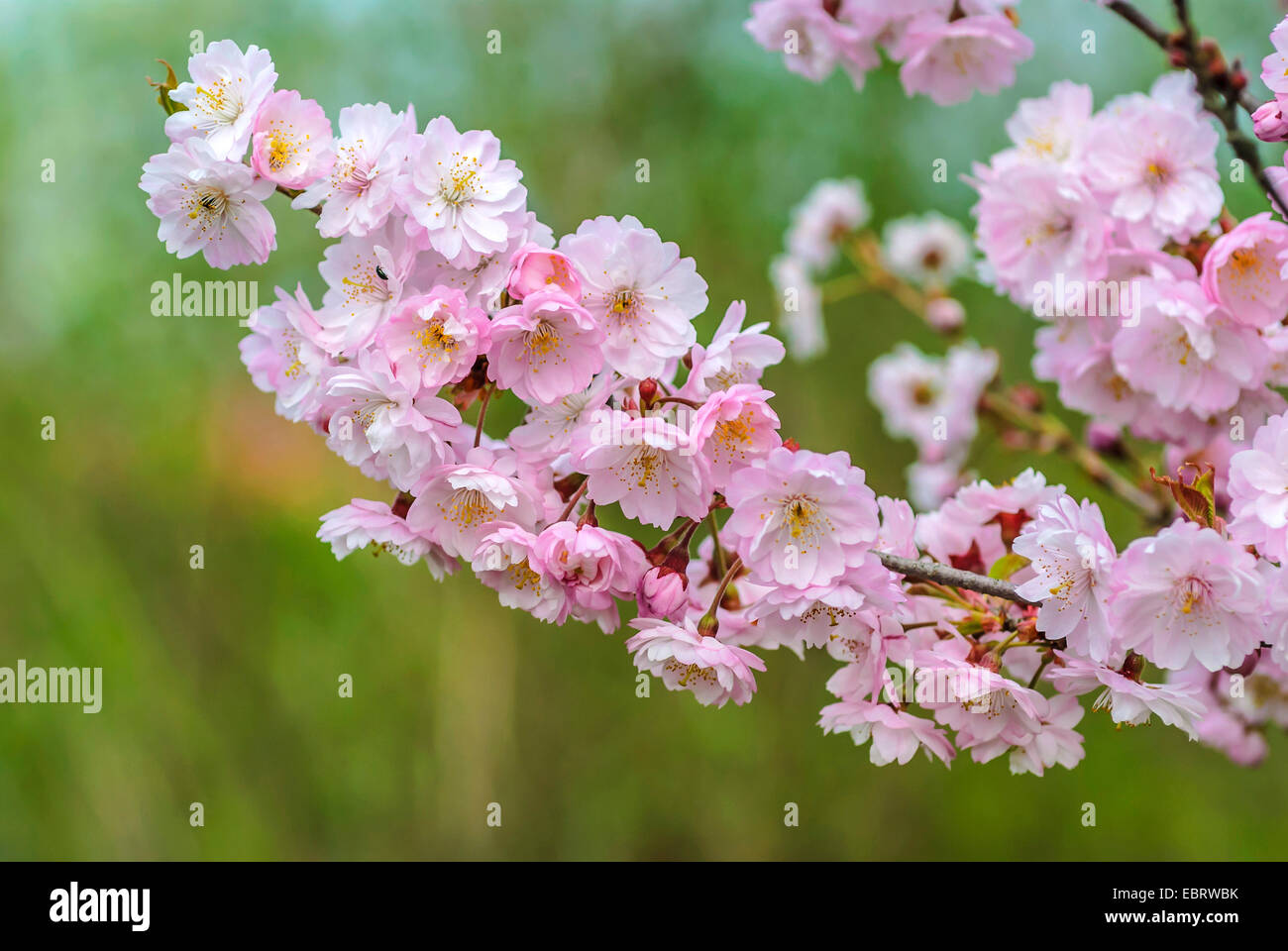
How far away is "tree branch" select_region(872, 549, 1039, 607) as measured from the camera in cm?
72

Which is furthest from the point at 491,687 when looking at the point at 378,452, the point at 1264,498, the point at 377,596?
the point at 1264,498

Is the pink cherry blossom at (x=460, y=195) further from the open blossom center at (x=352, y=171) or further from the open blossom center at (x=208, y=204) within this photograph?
the open blossom center at (x=208, y=204)

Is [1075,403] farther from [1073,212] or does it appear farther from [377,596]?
[377,596]

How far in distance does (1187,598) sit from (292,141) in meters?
0.71

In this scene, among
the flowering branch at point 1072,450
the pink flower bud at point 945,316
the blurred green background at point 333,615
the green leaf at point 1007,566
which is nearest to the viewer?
the green leaf at point 1007,566

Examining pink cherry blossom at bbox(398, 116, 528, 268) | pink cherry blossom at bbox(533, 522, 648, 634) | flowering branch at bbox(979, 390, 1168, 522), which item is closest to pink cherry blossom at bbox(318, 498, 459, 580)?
pink cherry blossom at bbox(533, 522, 648, 634)

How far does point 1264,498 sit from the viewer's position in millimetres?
652

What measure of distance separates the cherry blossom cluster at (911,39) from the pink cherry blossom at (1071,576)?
0.62m

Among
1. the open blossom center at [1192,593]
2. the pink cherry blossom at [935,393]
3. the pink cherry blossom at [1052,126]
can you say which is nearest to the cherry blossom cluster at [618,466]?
the open blossom center at [1192,593]

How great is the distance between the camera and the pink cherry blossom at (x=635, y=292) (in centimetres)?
71

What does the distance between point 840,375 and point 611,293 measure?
90.7 inches

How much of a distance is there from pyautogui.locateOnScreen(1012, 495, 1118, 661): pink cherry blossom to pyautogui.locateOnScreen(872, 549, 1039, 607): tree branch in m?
0.01

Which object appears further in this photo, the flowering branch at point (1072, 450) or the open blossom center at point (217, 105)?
the flowering branch at point (1072, 450)

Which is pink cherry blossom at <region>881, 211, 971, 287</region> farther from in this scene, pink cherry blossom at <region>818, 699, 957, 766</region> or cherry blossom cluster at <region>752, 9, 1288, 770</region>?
pink cherry blossom at <region>818, 699, 957, 766</region>
